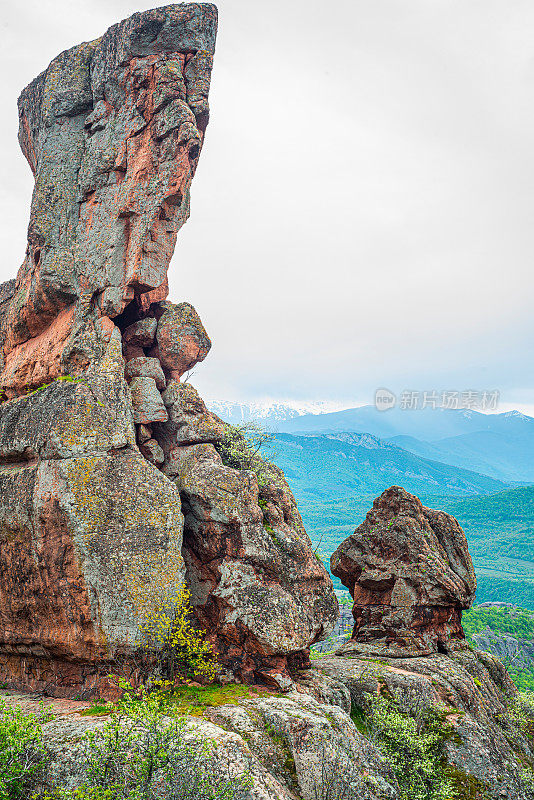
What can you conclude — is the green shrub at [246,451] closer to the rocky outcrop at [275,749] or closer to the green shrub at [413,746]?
the rocky outcrop at [275,749]

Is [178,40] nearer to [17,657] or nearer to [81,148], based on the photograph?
[81,148]

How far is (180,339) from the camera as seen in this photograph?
37000mm

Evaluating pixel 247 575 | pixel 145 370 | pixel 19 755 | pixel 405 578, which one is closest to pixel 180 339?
pixel 145 370

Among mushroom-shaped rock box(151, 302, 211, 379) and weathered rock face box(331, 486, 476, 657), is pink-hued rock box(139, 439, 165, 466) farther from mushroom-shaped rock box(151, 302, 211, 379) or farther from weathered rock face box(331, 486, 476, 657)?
weathered rock face box(331, 486, 476, 657)

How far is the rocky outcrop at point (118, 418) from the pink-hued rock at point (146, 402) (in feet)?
0.44

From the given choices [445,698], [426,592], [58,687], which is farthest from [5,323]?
[445,698]

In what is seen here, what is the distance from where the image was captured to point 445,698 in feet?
108

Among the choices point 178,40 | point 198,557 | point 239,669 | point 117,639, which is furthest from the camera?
point 178,40

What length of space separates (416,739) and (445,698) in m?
5.20

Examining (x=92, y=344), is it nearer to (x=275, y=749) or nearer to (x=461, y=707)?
(x=275, y=749)

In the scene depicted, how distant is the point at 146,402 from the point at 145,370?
299 cm

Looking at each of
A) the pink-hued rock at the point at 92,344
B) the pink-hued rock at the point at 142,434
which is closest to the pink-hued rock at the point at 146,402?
the pink-hued rock at the point at 92,344

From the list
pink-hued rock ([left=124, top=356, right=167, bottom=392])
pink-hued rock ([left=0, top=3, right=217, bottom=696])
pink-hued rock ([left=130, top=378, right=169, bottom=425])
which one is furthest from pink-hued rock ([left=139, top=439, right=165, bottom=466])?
pink-hued rock ([left=124, top=356, right=167, bottom=392])

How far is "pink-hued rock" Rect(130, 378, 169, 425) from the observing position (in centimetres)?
3303
